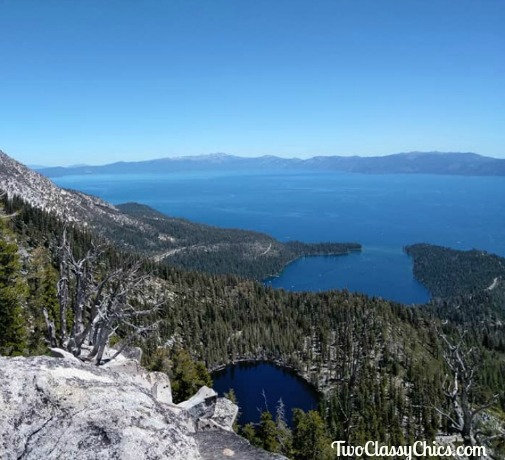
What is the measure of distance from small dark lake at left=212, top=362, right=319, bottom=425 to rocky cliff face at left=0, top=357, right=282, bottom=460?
100016 mm

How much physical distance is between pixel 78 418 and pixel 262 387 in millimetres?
123973

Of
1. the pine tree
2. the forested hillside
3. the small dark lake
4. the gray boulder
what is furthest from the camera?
the small dark lake

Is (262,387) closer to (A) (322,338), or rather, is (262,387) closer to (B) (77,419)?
(A) (322,338)

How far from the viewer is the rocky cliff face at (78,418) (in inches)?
405

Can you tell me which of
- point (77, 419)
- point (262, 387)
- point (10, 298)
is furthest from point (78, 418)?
point (262, 387)

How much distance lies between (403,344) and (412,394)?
1357 inches

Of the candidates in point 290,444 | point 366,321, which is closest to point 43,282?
point 290,444

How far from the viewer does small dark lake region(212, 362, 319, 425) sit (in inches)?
4476

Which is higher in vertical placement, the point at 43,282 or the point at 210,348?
the point at 43,282

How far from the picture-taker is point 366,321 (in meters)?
154

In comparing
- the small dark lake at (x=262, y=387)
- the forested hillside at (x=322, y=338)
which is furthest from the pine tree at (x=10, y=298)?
the small dark lake at (x=262, y=387)

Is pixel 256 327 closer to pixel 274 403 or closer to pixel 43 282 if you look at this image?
pixel 274 403

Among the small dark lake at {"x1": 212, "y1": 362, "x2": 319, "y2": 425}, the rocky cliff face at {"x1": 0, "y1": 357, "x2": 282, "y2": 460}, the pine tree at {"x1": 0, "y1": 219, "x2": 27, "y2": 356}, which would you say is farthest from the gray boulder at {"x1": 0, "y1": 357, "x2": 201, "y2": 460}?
the small dark lake at {"x1": 212, "y1": 362, "x2": 319, "y2": 425}

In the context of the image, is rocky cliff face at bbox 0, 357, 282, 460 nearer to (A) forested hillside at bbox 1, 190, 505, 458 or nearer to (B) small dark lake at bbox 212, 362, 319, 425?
(A) forested hillside at bbox 1, 190, 505, 458
